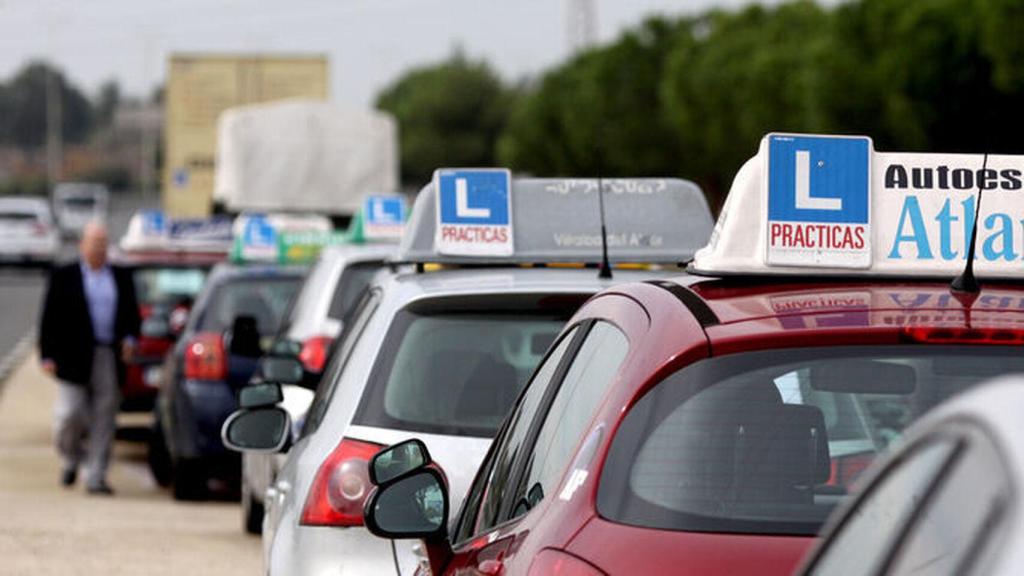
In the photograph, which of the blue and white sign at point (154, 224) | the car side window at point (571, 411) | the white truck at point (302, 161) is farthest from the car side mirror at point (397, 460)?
the white truck at point (302, 161)

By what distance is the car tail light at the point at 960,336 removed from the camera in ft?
12.0

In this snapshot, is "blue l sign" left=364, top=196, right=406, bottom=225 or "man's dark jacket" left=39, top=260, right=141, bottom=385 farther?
"blue l sign" left=364, top=196, right=406, bottom=225

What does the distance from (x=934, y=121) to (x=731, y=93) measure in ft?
79.7

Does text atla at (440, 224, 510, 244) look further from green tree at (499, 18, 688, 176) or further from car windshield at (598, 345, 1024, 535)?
green tree at (499, 18, 688, 176)

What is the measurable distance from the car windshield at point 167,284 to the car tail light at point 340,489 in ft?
44.6

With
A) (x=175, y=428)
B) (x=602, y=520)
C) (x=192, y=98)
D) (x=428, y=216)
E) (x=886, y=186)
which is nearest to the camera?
(x=602, y=520)

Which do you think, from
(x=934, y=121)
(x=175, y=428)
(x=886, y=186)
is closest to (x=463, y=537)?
(x=886, y=186)

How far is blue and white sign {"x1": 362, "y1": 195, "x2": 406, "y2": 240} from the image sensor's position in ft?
52.5

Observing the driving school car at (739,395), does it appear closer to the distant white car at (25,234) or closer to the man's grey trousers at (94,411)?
the man's grey trousers at (94,411)

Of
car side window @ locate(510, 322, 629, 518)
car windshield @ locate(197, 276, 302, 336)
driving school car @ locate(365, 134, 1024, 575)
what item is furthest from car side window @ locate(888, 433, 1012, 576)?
car windshield @ locate(197, 276, 302, 336)

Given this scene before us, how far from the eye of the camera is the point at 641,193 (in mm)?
8930

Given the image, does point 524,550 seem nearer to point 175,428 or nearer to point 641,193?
point 641,193

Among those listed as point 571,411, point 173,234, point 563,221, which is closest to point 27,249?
point 173,234

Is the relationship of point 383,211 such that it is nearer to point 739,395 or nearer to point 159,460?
point 159,460
